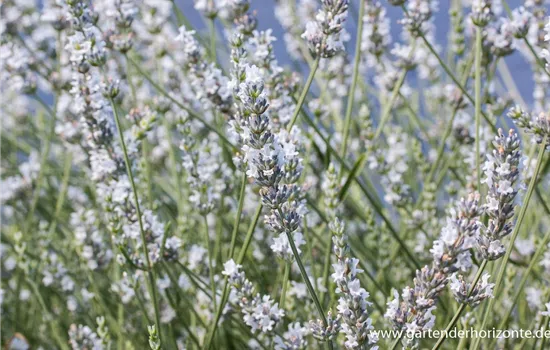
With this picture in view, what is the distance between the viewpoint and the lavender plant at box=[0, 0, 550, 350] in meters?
0.90

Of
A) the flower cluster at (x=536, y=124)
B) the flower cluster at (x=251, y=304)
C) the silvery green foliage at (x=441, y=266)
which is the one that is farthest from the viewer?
the flower cluster at (x=251, y=304)

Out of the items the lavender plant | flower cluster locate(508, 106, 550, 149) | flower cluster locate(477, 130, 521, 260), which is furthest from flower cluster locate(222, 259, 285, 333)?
flower cluster locate(508, 106, 550, 149)

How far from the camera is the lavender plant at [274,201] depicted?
898mm

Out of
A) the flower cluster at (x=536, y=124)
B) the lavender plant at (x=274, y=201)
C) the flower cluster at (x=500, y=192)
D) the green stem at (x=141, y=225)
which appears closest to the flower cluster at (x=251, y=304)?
the lavender plant at (x=274, y=201)

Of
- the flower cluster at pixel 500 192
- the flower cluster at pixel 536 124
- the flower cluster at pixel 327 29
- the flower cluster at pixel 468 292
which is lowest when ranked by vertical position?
the flower cluster at pixel 468 292

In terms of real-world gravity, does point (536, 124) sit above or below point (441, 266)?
above

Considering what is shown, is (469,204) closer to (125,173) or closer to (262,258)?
(125,173)

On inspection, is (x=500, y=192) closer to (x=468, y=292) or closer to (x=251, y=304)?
(x=468, y=292)

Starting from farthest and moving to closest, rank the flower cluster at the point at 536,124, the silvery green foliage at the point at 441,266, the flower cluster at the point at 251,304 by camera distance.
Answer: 1. the flower cluster at the point at 251,304
2. the flower cluster at the point at 536,124
3. the silvery green foliage at the point at 441,266

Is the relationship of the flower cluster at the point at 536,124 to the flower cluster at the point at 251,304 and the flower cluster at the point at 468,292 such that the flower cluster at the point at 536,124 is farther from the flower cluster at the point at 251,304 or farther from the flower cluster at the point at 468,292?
the flower cluster at the point at 251,304

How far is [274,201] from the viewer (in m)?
0.86

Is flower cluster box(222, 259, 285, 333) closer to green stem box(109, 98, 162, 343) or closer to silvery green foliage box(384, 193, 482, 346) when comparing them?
green stem box(109, 98, 162, 343)

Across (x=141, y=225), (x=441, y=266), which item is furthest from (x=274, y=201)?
(x=141, y=225)

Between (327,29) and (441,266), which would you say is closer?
(441,266)
